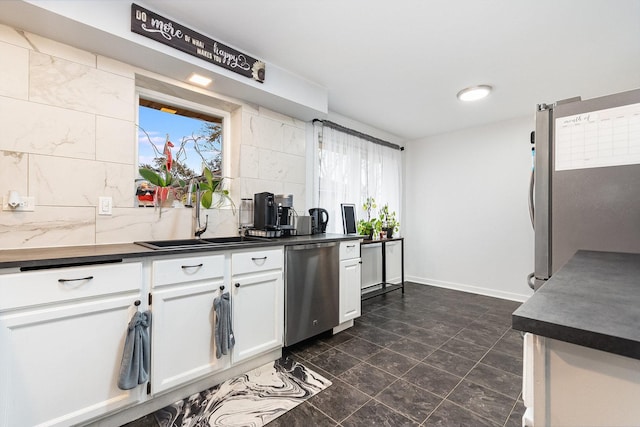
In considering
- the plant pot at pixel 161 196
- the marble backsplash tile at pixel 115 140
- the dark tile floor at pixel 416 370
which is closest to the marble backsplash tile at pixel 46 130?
the marble backsplash tile at pixel 115 140

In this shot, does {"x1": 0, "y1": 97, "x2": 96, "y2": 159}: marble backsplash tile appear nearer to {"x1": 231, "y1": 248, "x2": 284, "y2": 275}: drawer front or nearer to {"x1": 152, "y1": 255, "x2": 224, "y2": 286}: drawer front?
{"x1": 152, "y1": 255, "x2": 224, "y2": 286}: drawer front

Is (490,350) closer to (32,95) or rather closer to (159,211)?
(159,211)

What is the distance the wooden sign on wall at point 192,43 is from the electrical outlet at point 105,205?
1.09 metres

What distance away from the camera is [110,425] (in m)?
1.47

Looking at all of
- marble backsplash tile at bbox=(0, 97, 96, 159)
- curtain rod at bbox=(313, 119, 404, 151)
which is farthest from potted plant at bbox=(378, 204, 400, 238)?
marble backsplash tile at bbox=(0, 97, 96, 159)

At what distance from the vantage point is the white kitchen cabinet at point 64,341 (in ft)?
3.94

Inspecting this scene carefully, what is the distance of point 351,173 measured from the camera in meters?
3.83

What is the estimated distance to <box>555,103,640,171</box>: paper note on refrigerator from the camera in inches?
50.3

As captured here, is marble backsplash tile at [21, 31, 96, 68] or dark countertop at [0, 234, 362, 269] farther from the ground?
marble backsplash tile at [21, 31, 96, 68]

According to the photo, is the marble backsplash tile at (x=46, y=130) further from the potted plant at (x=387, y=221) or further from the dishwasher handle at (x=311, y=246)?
the potted plant at (x=387, y=221)

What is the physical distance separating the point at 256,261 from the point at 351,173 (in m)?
2.22

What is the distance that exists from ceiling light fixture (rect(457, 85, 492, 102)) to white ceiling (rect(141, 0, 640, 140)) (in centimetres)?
8

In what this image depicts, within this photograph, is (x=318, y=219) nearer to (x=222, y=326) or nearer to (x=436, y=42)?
(x=222, y=326)

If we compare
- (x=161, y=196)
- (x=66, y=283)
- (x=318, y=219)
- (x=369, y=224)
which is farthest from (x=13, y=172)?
(x=369, y=224)
